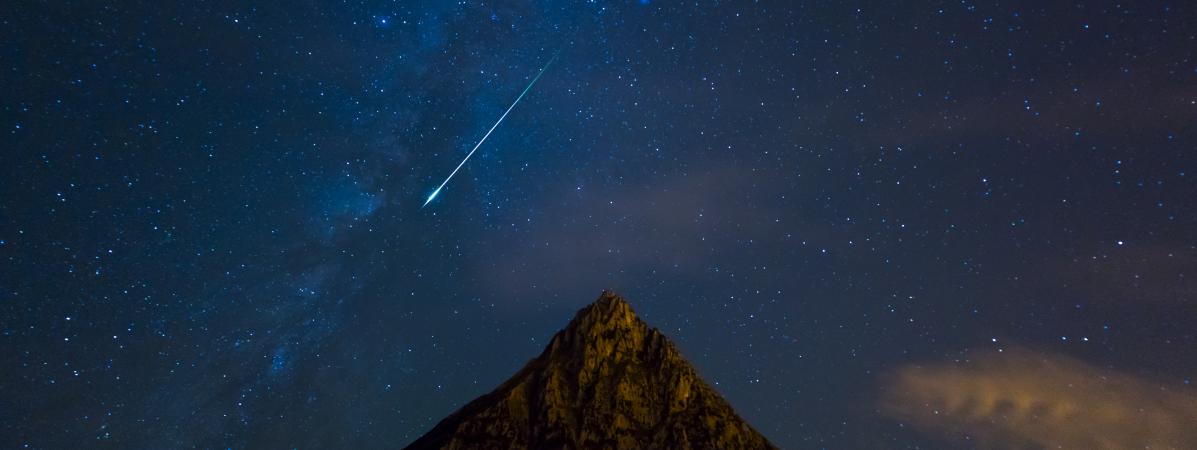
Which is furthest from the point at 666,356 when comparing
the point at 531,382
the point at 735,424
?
the point at 531,382

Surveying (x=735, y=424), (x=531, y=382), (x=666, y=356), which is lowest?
(x=735, y=424)

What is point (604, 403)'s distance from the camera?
8000cm

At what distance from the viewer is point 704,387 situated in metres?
86.4

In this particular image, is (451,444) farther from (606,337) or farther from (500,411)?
(606,337)

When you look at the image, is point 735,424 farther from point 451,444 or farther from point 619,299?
point 451,444

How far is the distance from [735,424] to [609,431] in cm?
1607

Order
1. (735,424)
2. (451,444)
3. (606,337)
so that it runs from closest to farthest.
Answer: (451,444) → (735,424) → (606,337)

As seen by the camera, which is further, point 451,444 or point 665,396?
point 665,396

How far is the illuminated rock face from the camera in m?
77.2

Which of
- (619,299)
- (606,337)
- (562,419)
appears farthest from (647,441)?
(619,299)

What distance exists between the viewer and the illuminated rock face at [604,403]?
7719 centimetres

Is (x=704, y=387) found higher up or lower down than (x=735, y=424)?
higher up

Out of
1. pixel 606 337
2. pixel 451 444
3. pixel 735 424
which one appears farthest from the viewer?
pixel 606 337

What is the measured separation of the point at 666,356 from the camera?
8656cm
